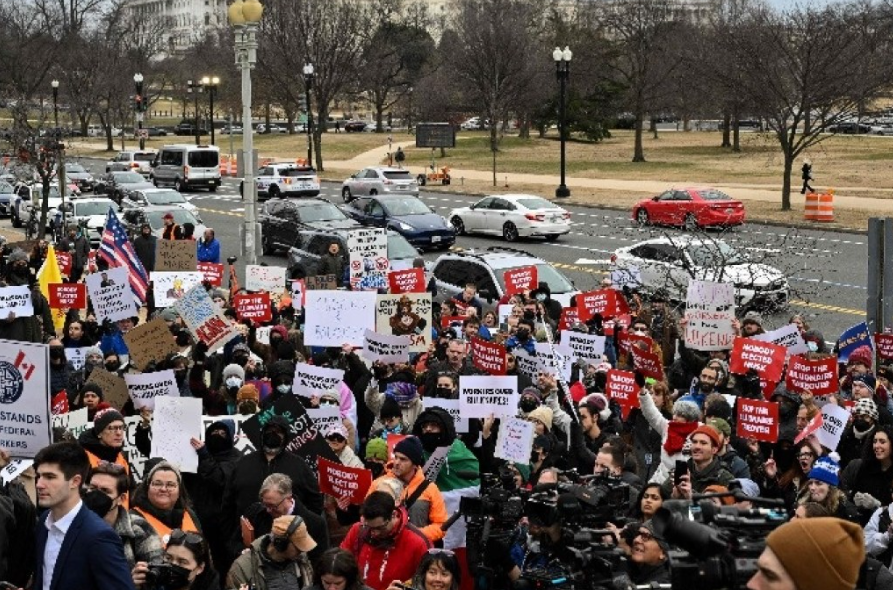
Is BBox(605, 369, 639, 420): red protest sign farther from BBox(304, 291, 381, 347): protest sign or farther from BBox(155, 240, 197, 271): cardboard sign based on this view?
BBox(155, 240, 197, 271): cardboard sign

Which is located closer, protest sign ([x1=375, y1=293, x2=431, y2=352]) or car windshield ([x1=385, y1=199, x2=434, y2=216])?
protest sign ([x1=375, y1=293, x2=431, y2=352])

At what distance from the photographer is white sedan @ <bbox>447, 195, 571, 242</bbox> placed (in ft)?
113

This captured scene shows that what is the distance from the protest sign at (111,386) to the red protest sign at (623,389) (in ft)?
13.2

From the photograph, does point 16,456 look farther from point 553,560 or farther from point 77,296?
point 77,296

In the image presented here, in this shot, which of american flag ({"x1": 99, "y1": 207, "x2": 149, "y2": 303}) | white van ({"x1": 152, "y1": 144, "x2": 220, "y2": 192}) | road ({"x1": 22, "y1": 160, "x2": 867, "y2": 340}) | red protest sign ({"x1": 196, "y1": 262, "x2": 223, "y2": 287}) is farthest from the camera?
white van ({"x1": 152, "y1": 144, "x2": 220, "y2": 192})

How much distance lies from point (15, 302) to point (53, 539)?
9.83 m

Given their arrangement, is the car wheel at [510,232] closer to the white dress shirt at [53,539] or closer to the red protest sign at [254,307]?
the red protest sign at [254,307]

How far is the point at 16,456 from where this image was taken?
8016mm

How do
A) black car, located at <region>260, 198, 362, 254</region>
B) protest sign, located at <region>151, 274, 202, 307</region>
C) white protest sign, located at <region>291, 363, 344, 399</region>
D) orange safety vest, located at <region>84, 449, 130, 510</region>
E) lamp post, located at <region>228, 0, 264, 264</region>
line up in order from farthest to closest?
black car, located at <region>260, 198, 362, 254</region> → lamp post, located at <region>228, 0, 264, 264</region> → protest sign, located at <region>151, 274, 202, 307</region> → white protest sign, located at <region>291, 363, 344, 399</region> → orange safety vest, located at <region>84, 449, 130, 510</region>

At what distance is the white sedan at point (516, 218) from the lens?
113 ft

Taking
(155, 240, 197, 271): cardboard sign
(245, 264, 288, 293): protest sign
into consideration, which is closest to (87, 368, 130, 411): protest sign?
(245, 264, 288, 293): protest sign

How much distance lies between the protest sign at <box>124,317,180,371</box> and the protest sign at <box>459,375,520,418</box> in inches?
157

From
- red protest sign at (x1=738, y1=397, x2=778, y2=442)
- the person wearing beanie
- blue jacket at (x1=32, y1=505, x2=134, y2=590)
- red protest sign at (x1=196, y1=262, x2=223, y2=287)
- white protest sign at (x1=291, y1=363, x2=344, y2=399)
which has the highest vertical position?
the person wearing beanie

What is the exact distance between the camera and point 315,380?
10570 mm
